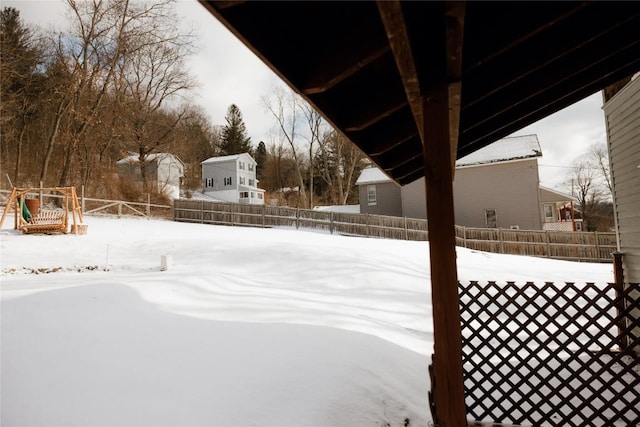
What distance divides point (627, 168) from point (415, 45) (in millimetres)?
5186

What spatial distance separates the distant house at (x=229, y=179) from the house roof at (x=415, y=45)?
36.9 m

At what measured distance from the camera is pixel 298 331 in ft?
16.1

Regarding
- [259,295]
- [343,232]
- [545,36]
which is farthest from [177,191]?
[545,36]

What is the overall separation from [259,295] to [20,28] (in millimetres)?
29166

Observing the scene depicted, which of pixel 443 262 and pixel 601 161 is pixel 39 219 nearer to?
pixel 443 262

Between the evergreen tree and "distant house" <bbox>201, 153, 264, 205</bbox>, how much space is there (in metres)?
8.09

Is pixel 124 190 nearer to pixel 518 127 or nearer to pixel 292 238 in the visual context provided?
pixel 292 238

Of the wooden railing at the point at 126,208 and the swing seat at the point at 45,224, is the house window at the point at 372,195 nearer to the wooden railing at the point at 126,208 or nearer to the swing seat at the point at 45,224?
the wooden railing at the point at 126,208

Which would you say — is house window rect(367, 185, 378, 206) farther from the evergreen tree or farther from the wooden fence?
the evergreen tree

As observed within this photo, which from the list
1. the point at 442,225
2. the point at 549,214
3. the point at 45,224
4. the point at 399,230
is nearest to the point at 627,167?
the point at 442,225

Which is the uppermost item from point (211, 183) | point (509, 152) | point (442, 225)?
point (211, 183)

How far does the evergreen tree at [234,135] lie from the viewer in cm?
4881

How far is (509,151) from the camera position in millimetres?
20766

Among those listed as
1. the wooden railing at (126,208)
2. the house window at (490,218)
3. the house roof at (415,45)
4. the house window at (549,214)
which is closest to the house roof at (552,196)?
the house window at (549,214)
